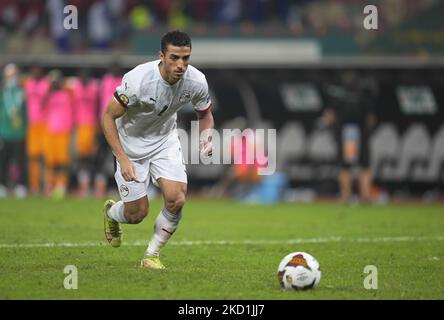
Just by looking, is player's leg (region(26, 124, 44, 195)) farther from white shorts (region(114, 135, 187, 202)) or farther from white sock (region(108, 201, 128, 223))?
white shorts (region(114, 135, 187, 202))

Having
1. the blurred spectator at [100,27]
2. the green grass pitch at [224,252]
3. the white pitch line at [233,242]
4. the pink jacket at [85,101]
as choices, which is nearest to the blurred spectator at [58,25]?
the blurred spectator at [100,27]

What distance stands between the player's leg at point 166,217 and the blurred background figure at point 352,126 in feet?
36.2

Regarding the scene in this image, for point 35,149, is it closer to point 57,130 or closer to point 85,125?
point 57,130

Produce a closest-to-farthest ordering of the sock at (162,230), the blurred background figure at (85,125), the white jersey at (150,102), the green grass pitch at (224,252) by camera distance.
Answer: the green grass pitch at (224,252), the white jersey at (150,102), the sock at (162,230), the blurred background figure at (85,125)

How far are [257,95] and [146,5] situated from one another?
5358 millimetres

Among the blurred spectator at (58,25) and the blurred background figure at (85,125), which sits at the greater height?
the blurred spectator at (58,25)

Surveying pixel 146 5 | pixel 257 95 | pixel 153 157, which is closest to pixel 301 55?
pixel 257 95

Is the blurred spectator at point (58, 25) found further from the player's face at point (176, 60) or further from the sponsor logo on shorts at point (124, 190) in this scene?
the player's face at point (176, 60)

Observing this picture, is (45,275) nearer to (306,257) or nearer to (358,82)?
(306,257)

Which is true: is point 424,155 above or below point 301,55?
below

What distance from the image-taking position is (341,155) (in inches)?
835

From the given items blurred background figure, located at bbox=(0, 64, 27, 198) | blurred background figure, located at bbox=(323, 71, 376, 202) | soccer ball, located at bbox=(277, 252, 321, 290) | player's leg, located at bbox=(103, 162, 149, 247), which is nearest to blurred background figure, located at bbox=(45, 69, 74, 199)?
blurred background figure, located at bbox=(0, 64, 27, 198)

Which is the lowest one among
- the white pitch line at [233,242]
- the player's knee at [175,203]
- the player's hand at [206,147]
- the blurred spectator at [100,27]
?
the white pitch line at [233,242]

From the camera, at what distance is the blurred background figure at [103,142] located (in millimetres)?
21703
